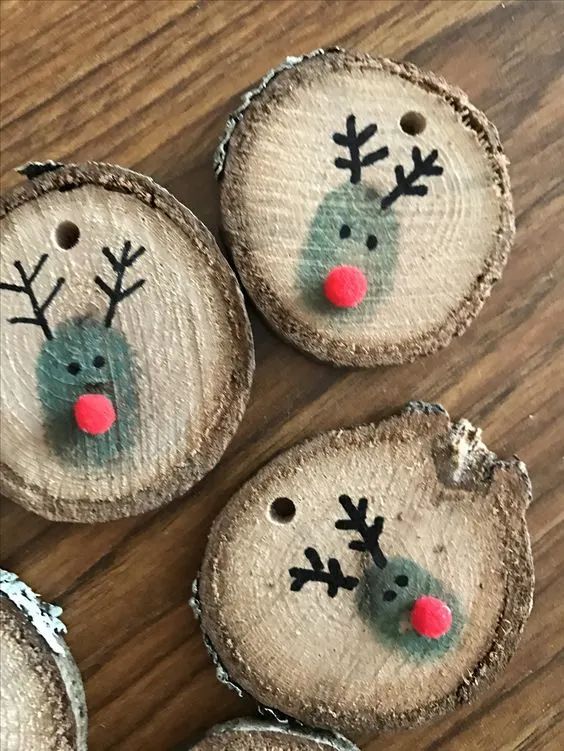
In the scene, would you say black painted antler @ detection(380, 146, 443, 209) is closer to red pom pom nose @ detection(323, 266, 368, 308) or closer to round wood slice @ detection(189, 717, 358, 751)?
red pom pom nose @ detection(323, 266, 368, 308)

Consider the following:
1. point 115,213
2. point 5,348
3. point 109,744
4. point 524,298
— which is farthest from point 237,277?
point 109,744

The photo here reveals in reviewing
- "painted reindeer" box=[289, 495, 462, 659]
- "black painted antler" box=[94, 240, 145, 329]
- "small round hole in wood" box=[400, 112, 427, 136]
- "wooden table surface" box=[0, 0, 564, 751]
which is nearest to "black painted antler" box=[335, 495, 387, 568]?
"painted reindeer" box=[289, 495, 462, 659]

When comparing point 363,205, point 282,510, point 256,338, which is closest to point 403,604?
point 282,510

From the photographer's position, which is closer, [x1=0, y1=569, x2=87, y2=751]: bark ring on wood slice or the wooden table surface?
[x1=0, y1=569, x2=87, y2=751]: bark ring on wood slice

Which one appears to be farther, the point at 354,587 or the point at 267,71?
the point at 267,71

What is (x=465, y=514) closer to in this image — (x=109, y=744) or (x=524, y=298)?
(x=524, y=298)

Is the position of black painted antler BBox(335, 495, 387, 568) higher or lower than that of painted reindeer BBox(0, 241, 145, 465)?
lower
